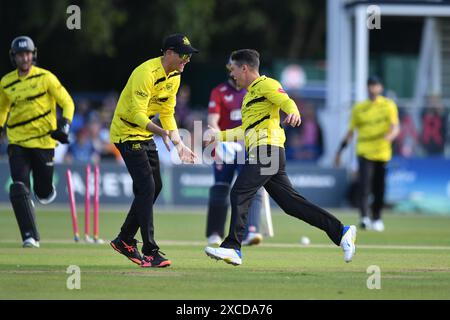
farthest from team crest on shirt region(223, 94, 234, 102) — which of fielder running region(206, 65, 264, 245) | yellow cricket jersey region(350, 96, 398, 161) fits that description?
yellow cricket jersey region(350, 96, 398, 161)

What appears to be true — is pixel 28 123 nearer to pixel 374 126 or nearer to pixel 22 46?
pixel 22 46

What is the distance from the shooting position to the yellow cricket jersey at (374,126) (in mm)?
19391

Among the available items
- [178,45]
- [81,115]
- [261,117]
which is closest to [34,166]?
[178,45]

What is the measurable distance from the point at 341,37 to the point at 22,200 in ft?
46.6

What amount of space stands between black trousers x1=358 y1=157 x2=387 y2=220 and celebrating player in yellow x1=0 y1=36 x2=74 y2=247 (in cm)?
679

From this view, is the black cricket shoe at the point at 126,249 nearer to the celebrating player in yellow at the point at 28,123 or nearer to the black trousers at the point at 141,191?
the black trousers at the point at 141,191

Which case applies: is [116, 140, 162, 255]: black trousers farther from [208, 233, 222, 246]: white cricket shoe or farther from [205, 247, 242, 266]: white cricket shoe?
[208, 233, 222, 246]: white cricket shoe

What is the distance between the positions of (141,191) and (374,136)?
8555mm

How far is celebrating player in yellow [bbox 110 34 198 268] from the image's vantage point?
452 inches

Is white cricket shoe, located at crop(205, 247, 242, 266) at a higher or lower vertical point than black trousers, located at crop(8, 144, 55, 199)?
lower

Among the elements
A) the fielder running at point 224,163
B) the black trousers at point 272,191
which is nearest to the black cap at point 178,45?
the black trousers at point 272,191

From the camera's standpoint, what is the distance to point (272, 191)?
38.8ft

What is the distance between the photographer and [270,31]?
3972 centimetres
